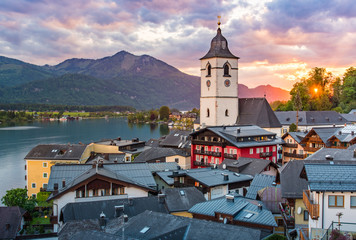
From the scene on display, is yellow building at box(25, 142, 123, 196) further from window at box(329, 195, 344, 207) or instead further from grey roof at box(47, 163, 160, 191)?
window at box(329, 195, 344, 207)

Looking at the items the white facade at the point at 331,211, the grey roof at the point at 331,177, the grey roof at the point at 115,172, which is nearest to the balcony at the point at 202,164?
the grey roof at the point at 115,172

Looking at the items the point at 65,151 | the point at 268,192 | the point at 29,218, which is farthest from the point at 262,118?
the point at 29,218

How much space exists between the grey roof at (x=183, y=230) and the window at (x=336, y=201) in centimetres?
334

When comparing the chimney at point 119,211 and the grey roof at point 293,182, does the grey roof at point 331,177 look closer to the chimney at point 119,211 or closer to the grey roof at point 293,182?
the grey roof at point 293,182

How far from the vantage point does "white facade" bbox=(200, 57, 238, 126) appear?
190 ft

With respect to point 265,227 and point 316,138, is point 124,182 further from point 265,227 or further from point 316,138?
point 316,138

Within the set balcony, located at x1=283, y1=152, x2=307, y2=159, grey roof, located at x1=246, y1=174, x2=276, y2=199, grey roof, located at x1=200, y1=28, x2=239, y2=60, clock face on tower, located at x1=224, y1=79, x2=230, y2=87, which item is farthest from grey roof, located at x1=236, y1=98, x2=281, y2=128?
Answer: grey roof, located at x1=246, y1=174, x2=276, y2=199

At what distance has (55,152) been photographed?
4797 centimetres

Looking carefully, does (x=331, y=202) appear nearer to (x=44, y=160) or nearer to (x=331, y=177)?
(x=331, y=177)

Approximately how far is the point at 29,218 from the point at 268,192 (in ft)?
69.4

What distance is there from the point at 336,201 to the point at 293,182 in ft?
23.4

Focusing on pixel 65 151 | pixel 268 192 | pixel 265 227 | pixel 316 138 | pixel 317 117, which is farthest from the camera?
pixel 317 117

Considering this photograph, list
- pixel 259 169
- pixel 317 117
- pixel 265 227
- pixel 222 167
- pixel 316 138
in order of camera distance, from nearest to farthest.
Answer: pixel 265 227 < pixel 259 169 < pixel 222 167 < pixel 316 138 < pixel 317 117

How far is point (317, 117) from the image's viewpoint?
8025 cm
